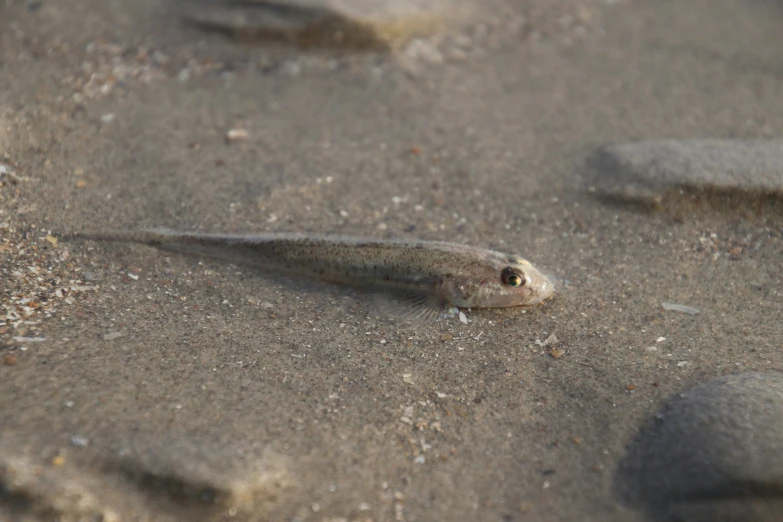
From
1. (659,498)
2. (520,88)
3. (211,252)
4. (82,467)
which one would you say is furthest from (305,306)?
(520,88)

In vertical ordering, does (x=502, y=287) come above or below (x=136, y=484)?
above

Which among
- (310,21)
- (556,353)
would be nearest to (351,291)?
(556,353)

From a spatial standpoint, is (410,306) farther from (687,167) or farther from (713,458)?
(687,167)

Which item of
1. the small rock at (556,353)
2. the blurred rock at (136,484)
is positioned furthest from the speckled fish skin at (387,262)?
the blurred rock at (136,484)

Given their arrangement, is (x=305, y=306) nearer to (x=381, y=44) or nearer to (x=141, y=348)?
(x=141, y=348)

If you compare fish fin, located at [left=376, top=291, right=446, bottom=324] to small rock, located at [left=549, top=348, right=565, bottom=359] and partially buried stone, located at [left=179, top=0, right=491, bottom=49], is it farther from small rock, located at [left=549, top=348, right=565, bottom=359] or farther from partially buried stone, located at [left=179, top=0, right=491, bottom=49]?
partially buried stone, located at [left=179, top=0, right=491, bottom=49]
